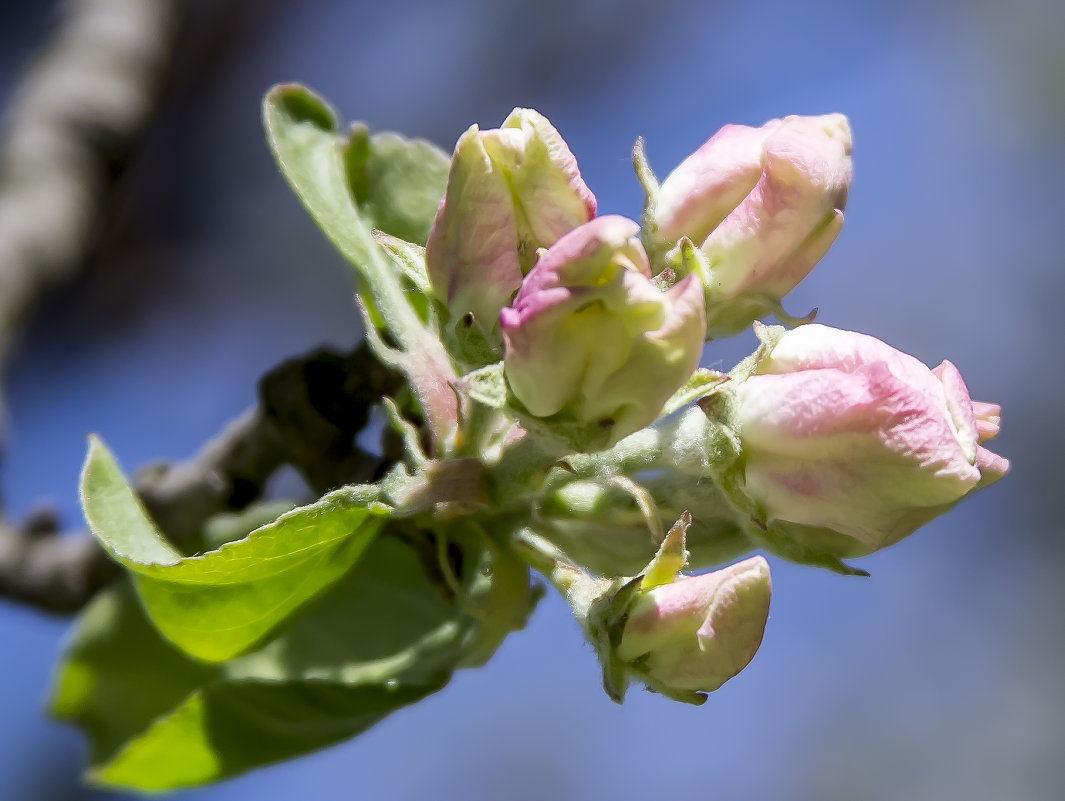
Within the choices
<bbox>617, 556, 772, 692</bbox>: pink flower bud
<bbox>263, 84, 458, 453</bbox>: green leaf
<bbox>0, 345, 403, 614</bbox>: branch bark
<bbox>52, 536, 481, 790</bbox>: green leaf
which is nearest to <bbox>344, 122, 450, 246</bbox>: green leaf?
<bbox>263, 84, 458, 453</bbox>: green leaf

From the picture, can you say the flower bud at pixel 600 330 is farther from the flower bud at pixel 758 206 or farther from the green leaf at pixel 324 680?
the green leaf at pixel 324 680

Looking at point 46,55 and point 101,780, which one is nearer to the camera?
point 101,780

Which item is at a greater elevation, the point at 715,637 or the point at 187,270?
the point at 715,637

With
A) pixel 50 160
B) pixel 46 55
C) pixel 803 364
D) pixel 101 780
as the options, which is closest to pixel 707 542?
pixel 803 364

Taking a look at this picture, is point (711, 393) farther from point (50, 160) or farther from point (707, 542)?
point (50, 160)

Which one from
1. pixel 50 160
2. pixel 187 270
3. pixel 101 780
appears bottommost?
pixel 187 270

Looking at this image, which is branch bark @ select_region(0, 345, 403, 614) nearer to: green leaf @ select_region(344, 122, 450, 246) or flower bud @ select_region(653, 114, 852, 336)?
green leaf @ select_region(344, 122, 450, 246)

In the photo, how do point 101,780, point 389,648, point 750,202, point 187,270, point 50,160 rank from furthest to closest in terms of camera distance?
point 187,270
point 50,160
point 101,780
point 389,648
point 750,202

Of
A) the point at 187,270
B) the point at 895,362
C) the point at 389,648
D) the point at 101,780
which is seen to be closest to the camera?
the point at 895,362
